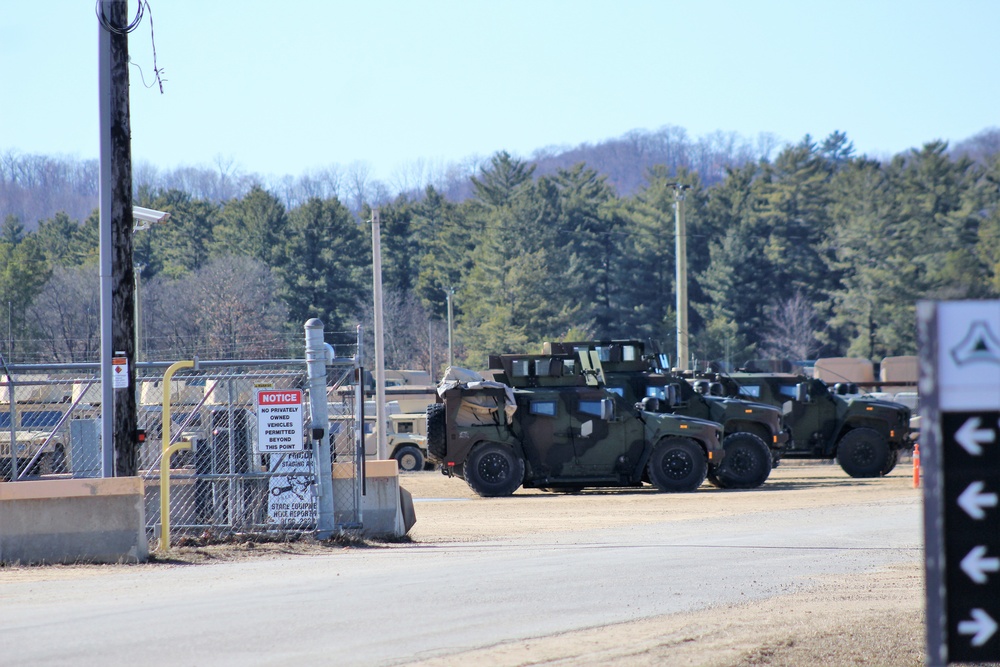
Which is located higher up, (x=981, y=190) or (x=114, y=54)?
(x=981, y=190)

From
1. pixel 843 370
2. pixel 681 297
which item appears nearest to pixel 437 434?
pixel 681 297

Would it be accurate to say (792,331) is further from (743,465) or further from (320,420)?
(320,420)

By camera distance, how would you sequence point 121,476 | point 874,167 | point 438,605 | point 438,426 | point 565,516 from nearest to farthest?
point 438,605 → point 121,476 → point 565,516 → point 438,426 → point 874,167

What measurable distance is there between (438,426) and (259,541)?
923 centimetres

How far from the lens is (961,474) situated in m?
4.14

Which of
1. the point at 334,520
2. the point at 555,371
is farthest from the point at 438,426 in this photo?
the point at 334,520

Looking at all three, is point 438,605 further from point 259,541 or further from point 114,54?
point 114,54

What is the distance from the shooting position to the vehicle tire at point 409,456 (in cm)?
3131

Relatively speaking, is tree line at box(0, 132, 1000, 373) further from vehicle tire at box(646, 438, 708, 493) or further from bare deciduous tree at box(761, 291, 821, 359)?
vehicle tire at box(646, 438, 708, 493)

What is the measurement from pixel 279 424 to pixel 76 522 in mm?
2159

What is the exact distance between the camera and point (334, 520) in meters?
13.0

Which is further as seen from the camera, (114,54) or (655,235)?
(655,235)

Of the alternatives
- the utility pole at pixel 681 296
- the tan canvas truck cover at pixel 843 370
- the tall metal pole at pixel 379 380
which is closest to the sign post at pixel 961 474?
the tall metal pole at pixel 379 380

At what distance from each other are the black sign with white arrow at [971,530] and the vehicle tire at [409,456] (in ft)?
90.0
